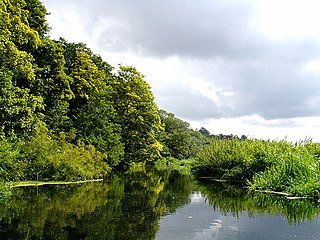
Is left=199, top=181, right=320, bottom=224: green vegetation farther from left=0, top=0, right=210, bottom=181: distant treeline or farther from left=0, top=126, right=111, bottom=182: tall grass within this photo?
left=0, top=0, right=210, bottom=181: distant treeline

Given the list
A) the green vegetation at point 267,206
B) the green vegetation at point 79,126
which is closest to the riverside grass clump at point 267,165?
the green vegetation at point 79,126

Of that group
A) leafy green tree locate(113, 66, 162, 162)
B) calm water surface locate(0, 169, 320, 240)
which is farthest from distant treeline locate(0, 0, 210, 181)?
calm water surface locate(0, 169, 320, 240)

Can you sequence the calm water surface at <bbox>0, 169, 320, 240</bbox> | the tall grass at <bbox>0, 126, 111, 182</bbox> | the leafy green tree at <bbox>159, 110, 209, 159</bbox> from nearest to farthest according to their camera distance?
the calm water surface at <bbox>0, 169, 320, 240</bbox> < the tall grass at <bbox>0, 126, 111, 182</bbox> < the leafy green tree at <bbox>159, 110, 209, 159</bbox>

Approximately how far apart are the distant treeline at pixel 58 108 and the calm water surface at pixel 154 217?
617 cm

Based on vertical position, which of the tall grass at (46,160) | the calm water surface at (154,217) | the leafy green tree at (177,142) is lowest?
the calm water surface at (154,217)

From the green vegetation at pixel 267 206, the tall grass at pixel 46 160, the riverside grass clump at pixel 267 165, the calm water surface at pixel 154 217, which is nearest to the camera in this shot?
the calm water surface at pixel 154 217

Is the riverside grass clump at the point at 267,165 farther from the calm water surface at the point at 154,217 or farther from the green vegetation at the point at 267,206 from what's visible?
the calm water surface at the point at 154,217

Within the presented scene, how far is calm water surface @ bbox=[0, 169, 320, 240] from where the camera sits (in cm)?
948

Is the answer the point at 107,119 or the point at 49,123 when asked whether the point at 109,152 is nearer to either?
the point at 107,119

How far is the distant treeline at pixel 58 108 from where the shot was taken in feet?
69.1

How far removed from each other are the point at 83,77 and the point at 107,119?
5.03 meters

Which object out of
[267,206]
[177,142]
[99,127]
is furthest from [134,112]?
[177,142]

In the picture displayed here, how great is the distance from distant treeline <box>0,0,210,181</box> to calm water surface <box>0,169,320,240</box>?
6.17m

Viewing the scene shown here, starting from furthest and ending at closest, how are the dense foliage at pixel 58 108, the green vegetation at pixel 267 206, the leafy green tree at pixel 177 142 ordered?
the leafy green tree at pixel 177 142
the dense foliage at pixel 58 108
the green vegetation at pixel 267 206
